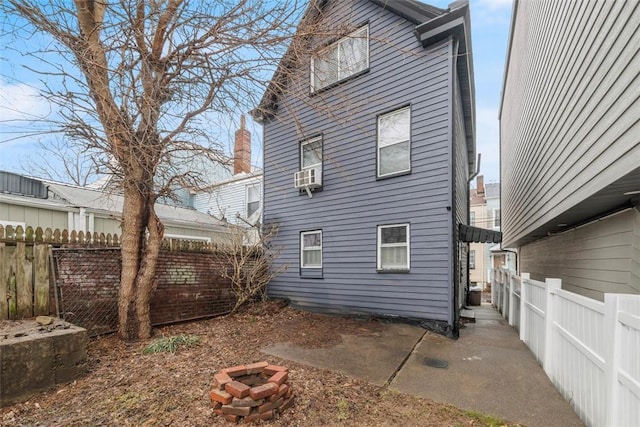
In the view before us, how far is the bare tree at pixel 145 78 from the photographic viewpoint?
402 centimetres

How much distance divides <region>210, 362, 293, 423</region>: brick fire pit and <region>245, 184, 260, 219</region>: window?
1066 centimetres

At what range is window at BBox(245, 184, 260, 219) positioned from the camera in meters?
13.6

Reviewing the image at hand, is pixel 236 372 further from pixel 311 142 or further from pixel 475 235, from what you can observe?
pixel 475 235

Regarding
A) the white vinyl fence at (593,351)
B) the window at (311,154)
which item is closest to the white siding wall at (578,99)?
the white vinyl fence at (593,351)

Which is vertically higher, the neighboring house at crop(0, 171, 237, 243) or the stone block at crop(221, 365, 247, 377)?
the neighboring house at crop(0, 171, 237, 243)

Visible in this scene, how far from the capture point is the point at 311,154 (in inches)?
344

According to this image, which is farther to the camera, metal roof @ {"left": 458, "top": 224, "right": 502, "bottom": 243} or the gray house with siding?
metal roof @ {"left": 458, "top": 224, "right": 502, "bottom": 243}

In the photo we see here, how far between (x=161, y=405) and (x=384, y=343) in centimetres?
356

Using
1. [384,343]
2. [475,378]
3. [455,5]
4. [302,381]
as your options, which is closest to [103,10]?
[302,381]

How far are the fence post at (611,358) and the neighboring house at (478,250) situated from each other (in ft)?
61.8

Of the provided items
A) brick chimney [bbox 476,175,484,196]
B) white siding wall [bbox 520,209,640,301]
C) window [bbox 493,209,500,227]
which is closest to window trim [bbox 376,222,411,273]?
white siding wall [bbox 520,209,640,301]

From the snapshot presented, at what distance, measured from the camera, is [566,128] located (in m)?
4.38

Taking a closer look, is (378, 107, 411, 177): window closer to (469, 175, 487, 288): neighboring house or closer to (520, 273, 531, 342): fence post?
(520, 273, 531, 342): fence post

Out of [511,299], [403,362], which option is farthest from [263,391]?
[511,299]
